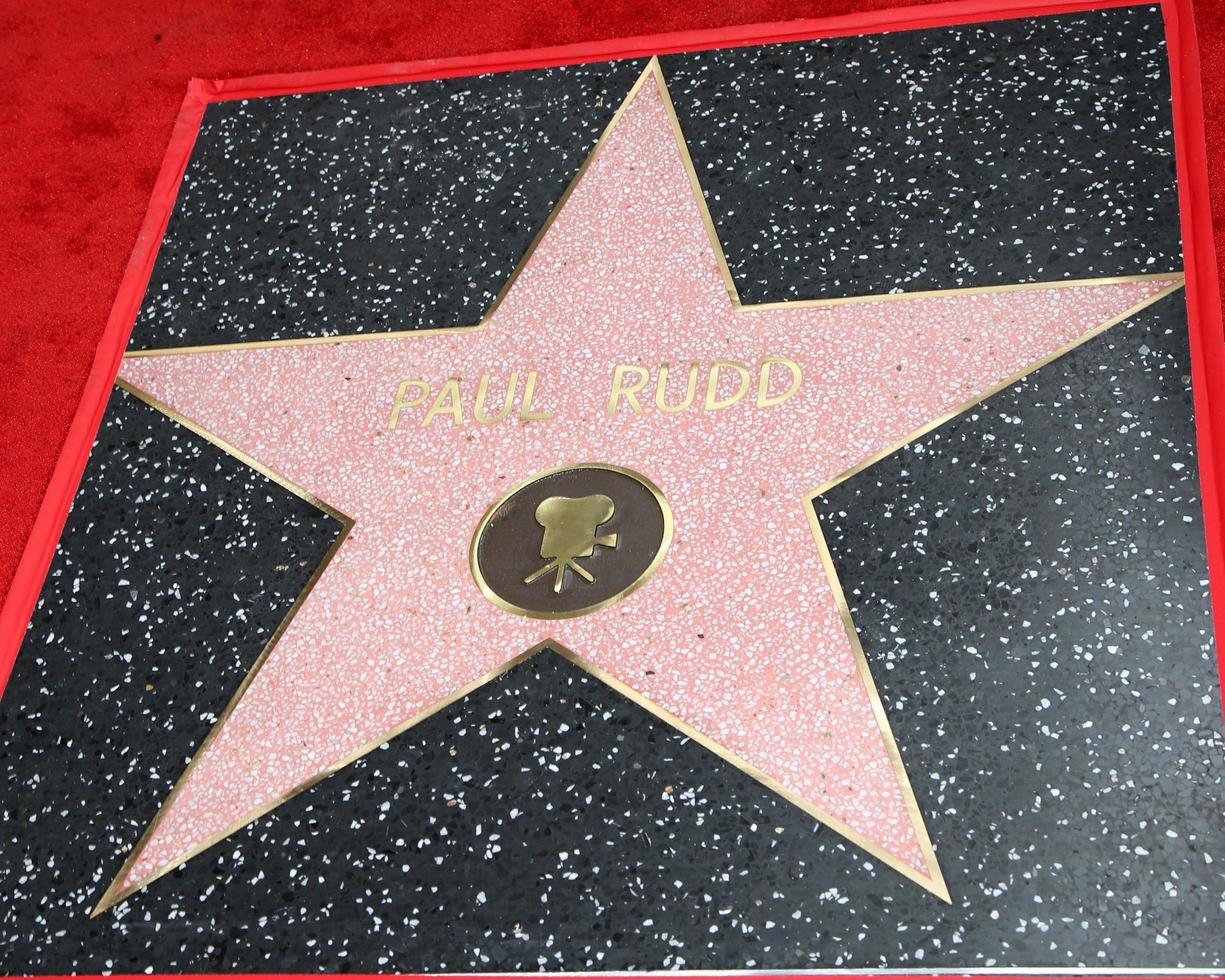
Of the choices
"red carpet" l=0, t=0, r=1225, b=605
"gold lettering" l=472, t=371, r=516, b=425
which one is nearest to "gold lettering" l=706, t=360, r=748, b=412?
"gold lettering" l=472, t=371, r=516, b=425

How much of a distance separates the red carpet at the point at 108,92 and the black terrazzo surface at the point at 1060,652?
435 millimetres

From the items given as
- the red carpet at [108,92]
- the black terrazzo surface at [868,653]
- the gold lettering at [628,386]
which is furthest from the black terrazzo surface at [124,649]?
the gold lettering at [628,386]

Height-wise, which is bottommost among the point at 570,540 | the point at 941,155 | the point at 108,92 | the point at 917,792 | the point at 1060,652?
the point at 917,792

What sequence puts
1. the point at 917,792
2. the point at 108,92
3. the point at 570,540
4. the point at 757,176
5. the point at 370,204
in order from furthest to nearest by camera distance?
the point at 108,92
the point at 370,204
the point at 757,176
the point at 570,540
the point at 917,792

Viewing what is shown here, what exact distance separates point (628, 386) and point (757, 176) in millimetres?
352

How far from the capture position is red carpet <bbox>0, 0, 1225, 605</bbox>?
1.46m

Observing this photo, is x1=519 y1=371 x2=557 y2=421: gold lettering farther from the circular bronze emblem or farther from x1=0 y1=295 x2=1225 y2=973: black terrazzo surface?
x1=0 y1=295 x2=1225 y2=973: black terrazzo surface

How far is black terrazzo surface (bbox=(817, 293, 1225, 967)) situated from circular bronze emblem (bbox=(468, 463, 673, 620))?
7.4 inches

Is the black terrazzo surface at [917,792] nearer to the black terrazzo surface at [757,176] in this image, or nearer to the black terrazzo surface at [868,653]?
the black terrazzo surface at [868,653]

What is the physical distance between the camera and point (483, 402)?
1315mm

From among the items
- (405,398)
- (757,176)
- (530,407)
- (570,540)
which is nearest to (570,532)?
(570,540)

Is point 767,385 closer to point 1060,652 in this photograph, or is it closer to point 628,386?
point 628,386

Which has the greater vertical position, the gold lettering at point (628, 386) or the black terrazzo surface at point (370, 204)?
the black terrazzo surface at point (370, 204)

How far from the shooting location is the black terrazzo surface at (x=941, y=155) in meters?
1.29
